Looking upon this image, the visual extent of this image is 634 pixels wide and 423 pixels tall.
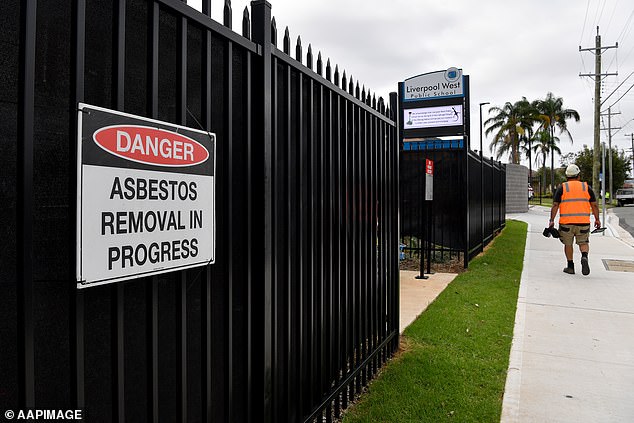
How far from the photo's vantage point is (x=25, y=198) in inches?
50.8

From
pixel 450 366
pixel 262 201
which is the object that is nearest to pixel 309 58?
pixel 262 201

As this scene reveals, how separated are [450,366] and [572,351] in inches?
58.6

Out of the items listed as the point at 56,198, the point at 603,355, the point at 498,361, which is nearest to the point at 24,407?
the point at 56,198

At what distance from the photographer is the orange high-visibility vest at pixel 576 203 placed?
887cm

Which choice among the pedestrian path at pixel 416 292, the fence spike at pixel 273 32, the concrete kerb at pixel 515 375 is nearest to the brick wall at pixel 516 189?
the pedestrian path at pixel 416 292

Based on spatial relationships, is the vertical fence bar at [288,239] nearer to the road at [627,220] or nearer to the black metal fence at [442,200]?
the black metal fence at [442,200]

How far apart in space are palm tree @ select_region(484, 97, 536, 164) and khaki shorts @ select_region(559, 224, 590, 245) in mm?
41849

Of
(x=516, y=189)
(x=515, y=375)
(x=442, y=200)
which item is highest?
(x=516, y=189)

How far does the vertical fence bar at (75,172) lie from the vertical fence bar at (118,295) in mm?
118

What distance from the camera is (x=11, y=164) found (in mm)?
1330

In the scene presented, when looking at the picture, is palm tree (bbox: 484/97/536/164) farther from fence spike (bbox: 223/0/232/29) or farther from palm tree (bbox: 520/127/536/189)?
fence spike (bbox: 223/0/232/29)

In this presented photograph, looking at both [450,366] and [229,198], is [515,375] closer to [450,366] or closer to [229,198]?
[450,366]

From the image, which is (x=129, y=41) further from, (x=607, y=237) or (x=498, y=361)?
(x=607, y=237)

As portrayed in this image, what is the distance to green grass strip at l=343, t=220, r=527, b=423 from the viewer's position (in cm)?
343
